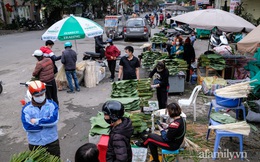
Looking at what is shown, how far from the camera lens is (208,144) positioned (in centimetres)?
529

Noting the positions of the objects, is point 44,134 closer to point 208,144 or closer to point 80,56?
point 208,144

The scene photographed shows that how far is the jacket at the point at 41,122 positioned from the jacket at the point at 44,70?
108 inches

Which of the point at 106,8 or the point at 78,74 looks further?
the point at 106,8

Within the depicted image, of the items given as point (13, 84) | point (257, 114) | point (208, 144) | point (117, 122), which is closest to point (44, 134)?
point (117, 122)

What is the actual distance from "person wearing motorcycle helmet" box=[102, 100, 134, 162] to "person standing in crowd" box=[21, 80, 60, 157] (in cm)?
109

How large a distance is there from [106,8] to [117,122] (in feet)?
184

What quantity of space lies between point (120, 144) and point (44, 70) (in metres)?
4.15

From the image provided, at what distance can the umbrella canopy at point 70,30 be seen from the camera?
7836 mm

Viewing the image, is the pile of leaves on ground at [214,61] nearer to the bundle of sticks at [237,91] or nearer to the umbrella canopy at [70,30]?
the bundle of sticks at [237,91]

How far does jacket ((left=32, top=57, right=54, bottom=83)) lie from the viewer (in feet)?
20.5

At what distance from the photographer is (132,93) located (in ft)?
18.8

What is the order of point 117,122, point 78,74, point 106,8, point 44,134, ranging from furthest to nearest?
point 106,8
point 78,74
point 44,134
point 117,122

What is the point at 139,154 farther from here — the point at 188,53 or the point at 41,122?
the point at 188,53

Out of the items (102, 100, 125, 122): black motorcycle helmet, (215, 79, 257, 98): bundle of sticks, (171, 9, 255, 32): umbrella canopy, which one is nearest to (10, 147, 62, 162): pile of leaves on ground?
(102, 100, 125, 122): black motorcycle helmet
